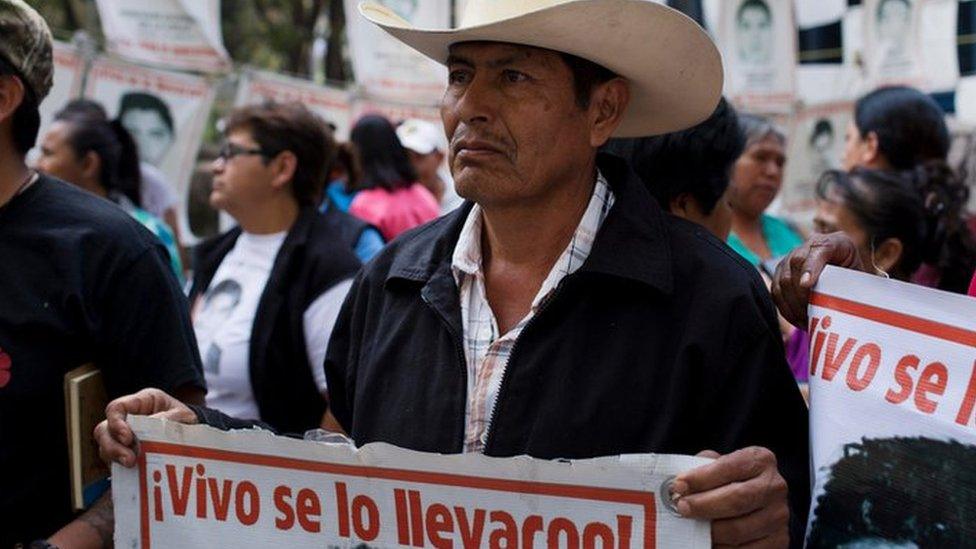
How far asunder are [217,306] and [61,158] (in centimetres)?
196

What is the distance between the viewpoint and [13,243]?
8.86 ft

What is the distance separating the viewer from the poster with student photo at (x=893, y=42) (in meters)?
8.73

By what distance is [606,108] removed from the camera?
2584 mm

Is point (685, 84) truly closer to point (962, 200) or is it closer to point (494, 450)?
point (494, 450)

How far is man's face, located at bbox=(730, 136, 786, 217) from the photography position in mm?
5359

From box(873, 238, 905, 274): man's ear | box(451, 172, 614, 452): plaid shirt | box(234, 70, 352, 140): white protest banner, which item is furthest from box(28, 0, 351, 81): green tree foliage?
box(451, 172, 614, 452): plaid shirt

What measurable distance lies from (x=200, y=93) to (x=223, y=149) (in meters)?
3.57

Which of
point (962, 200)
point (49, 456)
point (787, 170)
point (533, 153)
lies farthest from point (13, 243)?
point (787, 170)

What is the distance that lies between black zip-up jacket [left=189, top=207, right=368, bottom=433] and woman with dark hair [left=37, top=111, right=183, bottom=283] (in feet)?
5.55

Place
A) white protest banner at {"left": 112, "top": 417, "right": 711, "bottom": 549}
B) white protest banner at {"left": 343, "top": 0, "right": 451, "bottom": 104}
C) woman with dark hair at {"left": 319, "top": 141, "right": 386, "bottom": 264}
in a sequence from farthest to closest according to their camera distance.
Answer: white protest banner at {"left": 343, "top": 0, "right": 451, "bottom": 104}, woman with dark hair at {"left": 319, "top": 141, "right": 386, "bottom": 264}, white protest banner at {"left": 112, "top": 417, "right": 711, "bottom": 549}

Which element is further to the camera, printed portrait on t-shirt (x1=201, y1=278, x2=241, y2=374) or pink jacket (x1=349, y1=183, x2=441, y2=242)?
pink jacket (x1=349, y1=183, x2=441, y2=242)

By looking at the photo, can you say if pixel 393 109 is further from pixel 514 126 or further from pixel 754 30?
pixel 514 126

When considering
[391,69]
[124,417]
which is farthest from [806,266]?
[391,69]

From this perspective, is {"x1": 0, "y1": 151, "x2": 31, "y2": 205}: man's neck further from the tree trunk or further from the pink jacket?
the tree trunk
